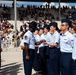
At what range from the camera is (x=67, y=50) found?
7680 millimetres

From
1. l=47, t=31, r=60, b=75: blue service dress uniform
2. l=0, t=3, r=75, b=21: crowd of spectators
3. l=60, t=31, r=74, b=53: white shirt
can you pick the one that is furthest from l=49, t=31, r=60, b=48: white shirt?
l=0, t=3, r=75, b=21: crowd of spectators

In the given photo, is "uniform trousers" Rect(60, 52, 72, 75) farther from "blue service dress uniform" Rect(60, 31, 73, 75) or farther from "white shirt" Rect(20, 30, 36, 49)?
"white shirt" Rect(20, 30, 36, 49)

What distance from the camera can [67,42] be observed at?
770 centimetres

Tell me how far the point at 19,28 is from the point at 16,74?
2325 cm

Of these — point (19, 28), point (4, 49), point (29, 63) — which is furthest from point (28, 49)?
point (19, 28)

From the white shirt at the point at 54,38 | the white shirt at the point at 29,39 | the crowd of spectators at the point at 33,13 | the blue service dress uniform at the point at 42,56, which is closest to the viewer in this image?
the white shirt at the point at 29,39

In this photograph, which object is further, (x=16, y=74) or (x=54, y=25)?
(x=16, y=74)

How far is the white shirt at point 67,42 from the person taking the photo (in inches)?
301

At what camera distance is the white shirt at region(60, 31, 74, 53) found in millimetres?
7648

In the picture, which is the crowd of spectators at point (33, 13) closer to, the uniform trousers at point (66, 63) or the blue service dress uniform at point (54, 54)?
the blue service dress uniform at point (54, 54)

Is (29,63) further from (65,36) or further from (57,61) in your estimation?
(65,36)

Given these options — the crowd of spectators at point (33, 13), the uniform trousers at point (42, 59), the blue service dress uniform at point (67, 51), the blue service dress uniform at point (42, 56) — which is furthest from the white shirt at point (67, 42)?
the crowd of spectators at point (33, 13)

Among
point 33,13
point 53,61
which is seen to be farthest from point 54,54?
point 33,13

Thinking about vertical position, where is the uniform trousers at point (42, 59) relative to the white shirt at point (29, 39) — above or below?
below
